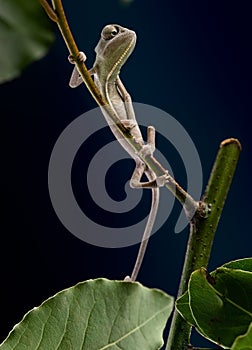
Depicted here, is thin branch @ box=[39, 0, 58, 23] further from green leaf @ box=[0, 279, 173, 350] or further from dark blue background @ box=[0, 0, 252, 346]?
dark blue background @ box=[0, 0, 252, 346]

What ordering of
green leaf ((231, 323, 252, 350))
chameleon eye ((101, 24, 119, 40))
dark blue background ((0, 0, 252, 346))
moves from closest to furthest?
green leaf ((231, 323, 252, 350)) → chameleon eye ((101, 24, 119, 40)) → dark blue background ((0, 0, 252, 346))

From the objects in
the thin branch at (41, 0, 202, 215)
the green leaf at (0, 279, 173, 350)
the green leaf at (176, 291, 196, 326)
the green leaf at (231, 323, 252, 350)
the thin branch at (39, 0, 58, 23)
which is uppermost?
the thin branch at (39, 0, 58, 23)

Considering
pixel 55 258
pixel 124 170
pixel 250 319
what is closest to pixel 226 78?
pixel 124 170

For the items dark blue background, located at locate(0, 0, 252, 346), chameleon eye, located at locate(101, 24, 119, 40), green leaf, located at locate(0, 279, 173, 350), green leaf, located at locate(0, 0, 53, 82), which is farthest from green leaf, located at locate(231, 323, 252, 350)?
dark blue background, located at locate(0, 0, 252, 346)

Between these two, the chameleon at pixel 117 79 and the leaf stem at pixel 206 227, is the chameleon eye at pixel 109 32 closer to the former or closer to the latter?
the chameleon at pixel 117 79

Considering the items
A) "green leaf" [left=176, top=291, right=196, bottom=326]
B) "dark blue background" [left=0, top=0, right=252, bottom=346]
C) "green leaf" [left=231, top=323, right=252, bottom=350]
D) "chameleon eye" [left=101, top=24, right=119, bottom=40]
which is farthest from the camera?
"dark blue background" [left=0, top=0, right=252, bottom=346]

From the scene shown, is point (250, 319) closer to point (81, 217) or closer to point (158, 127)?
point (158, 127)

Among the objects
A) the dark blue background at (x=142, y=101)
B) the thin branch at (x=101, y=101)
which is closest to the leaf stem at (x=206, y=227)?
the thin branch at (x=101, y=101)

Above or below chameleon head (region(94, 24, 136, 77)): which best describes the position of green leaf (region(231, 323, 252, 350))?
below
